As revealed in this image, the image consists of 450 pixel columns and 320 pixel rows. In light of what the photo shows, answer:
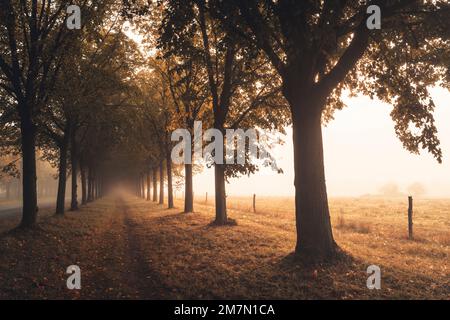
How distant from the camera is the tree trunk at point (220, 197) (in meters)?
19.5

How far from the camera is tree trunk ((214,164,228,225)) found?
19483 millimetres

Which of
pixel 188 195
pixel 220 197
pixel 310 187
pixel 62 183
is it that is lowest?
pixel 188 195

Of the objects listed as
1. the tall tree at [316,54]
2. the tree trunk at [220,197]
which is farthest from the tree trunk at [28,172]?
the tall tree at [316,54]

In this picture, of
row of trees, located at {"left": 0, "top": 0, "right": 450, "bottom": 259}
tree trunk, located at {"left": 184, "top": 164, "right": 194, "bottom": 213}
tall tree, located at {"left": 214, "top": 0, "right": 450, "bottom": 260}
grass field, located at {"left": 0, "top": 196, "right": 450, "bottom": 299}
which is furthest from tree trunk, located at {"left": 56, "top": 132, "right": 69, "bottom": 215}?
tall tree, located at {"left": 214, "top": 0, "right": 450, "bottom": 260}

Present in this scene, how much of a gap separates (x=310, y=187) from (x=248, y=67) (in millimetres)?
4417

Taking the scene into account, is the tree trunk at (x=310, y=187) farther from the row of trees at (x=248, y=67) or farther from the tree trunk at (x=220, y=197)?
the tree trunk at (x=220, y=197)

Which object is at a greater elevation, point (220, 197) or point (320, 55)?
point (320, 55)

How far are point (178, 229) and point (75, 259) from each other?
6.62 meters

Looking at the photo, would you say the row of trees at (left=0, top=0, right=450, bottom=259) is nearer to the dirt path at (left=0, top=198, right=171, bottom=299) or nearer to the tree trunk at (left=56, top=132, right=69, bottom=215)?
the tree trunk at (left=56, top=132, right=69, bottom=215)

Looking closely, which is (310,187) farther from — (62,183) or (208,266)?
(62,183)

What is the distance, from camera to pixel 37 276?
32.2ft

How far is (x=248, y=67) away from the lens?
40.0ft

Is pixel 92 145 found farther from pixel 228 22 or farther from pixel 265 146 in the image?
pixel 228 22

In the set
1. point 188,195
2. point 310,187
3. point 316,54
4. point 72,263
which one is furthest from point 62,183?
point 316,54
